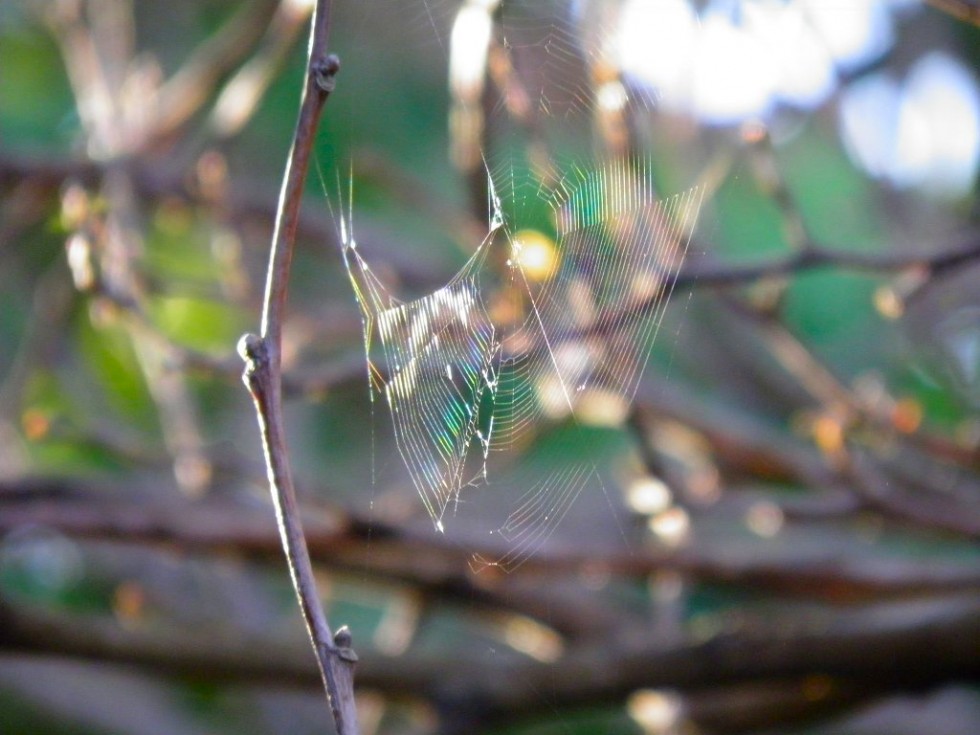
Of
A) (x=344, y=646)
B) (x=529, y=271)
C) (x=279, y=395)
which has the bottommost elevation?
(x=344, y=646)

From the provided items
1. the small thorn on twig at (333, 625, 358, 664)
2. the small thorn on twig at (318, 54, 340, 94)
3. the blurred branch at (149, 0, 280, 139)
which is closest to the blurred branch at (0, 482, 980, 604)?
the blurred branch at (149, 0, 280, 139)

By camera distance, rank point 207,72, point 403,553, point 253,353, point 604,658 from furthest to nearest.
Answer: point 207,72, point 403,553, point 604,658, point 253,353

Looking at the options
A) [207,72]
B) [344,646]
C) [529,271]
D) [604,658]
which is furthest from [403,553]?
[344,646]

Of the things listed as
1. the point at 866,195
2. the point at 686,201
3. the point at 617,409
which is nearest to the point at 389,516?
the point at 617,409

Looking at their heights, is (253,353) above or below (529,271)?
below

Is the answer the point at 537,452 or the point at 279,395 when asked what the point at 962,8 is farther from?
the point at 537,452

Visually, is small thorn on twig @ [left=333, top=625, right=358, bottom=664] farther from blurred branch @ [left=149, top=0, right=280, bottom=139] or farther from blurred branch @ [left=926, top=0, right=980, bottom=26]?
blurred branch @ [left=149, top=0, right=280, bottom=139]

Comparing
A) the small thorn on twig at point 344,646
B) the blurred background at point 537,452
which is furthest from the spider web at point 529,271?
the small thorn on twig at point 344,646
